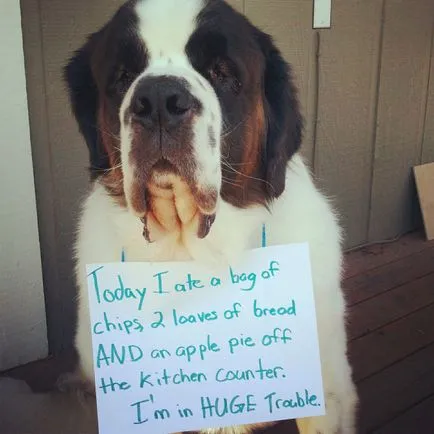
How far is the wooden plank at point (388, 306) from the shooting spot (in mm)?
2439

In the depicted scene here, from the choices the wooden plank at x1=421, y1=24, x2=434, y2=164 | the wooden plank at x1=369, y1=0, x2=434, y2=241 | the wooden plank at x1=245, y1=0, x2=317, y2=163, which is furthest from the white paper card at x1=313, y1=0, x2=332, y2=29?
the wooden plank at x1=421, y1=24, x2=434, y2=164

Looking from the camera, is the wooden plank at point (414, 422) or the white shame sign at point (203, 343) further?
the wooden plank at point (414, 422)

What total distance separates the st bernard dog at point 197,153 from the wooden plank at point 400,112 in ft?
6.18

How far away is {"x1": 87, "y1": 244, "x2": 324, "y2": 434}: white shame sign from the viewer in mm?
1056

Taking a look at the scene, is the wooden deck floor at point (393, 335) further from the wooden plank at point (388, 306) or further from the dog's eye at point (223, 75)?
the dog's eye at point (223, 75)

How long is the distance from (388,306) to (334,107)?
0.99 m

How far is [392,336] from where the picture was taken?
2.37 meters

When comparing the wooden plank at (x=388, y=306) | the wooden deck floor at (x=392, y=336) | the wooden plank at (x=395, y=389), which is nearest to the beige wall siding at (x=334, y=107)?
the wooden deck floor at (x=392, y=336)

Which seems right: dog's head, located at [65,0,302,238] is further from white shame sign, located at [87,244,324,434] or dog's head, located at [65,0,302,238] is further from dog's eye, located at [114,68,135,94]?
white shame sign, located at [87,244,324,434]

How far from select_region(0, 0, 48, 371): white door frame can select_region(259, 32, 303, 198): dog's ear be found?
35.6 inches

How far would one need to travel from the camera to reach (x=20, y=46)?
5.95 feet

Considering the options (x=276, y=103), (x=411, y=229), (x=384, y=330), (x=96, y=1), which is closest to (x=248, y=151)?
(x=276, y=103)

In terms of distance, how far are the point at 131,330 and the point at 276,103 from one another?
1.98 feet

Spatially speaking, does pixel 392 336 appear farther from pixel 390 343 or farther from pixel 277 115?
pixel 277 115
